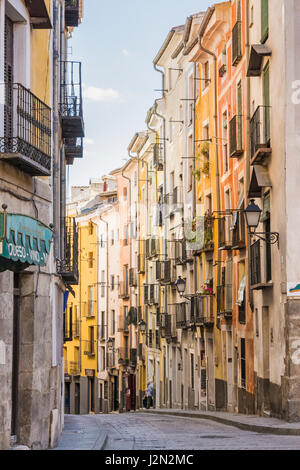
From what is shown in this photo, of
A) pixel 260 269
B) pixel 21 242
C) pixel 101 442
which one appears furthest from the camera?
pixel 260 269

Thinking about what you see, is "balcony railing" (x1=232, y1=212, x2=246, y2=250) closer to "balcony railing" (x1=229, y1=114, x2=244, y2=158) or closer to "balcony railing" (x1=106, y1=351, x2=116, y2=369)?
"balcony railing" (x1=229, y1=114, x2=244, y2=158)

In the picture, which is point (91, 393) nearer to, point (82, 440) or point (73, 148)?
point (73, 148)

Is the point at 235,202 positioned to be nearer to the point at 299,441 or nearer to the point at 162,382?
the point at 299,441

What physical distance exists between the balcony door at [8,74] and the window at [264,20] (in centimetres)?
1016

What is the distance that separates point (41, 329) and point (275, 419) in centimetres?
815

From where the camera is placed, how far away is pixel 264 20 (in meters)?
23.2

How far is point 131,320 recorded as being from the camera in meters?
57.4

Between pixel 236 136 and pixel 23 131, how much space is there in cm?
1589

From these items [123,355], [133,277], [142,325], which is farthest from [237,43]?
[123,355]

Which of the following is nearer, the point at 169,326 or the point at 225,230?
the point at 225,230

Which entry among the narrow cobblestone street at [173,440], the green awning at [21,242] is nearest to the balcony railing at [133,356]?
the narrow cobblestone street at [173,440]

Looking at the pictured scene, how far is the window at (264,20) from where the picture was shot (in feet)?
74.9


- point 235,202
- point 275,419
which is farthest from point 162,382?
point 275,419

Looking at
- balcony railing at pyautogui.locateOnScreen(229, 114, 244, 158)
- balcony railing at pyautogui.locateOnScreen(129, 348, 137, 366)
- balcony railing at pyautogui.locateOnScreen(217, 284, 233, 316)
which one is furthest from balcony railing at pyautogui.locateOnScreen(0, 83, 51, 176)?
balcony railing at pyautogui.locateOnScreen(129, 348, 137, 366)
